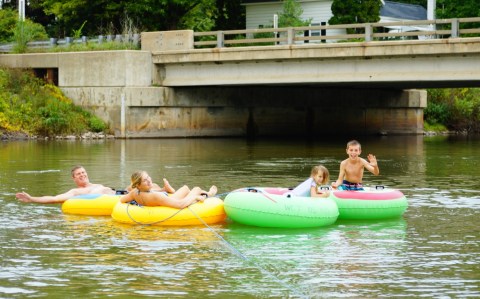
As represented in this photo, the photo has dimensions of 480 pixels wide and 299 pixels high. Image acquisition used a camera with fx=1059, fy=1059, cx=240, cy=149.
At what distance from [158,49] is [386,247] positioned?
31649mm

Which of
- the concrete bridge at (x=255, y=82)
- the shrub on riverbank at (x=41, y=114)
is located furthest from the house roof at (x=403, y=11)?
the shrub on riverbank at (x=41, y=114)

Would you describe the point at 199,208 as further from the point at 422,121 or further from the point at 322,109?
the point at 422,121

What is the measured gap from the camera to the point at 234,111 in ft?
162

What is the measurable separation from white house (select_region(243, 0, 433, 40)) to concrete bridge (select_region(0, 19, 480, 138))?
11985mm

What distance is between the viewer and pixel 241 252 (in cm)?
1487

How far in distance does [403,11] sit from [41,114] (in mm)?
38085

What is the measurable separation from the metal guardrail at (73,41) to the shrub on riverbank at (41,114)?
126 inches

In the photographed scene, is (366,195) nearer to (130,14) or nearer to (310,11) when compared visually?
(130,14)

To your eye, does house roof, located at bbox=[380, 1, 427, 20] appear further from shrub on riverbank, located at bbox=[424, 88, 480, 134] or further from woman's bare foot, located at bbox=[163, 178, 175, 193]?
woman's bare foot, located at bbox=[163, 178, 175, 193]

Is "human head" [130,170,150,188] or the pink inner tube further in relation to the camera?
the pink inner tube

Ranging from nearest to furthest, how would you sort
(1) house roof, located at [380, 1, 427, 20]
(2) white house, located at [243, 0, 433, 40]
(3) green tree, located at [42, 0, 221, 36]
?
(3) green tree, located at [42, 0, 221, 36], (2) white house, located at [243, 0, 433, 40], (1) house roof, located at [380, 1, 427, 20]

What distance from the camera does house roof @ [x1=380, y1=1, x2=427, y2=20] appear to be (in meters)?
74.0

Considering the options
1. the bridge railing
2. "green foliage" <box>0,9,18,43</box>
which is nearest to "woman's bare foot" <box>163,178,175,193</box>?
the bridge railing

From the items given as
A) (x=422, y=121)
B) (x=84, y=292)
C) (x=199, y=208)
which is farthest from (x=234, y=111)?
(x=84, y=292)
